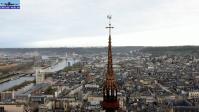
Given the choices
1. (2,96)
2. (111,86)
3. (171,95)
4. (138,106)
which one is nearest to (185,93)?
(171,95)

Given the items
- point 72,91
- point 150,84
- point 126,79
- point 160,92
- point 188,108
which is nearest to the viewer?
point 188,108

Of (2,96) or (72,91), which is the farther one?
(72,91)

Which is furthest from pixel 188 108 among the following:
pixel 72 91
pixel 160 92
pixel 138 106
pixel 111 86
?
pixel 111 86

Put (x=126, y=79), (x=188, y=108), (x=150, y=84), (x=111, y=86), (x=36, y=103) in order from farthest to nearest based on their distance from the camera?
(x=126, y=79), (x=150, y=84), (x=36, y=103), (x=188, y=108), (x=111, y=86)

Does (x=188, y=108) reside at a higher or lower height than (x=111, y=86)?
lower

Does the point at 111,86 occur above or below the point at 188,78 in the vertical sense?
above

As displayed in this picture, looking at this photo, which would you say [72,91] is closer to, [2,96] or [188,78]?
[2,96]

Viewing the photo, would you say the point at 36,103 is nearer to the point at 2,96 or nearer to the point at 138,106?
the point at 2,96

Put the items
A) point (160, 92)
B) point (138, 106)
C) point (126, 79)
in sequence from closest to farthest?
point (138, 106) → point (160, 92) → point (126, 79)

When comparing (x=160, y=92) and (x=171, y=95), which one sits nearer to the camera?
(x=171, y=95)
